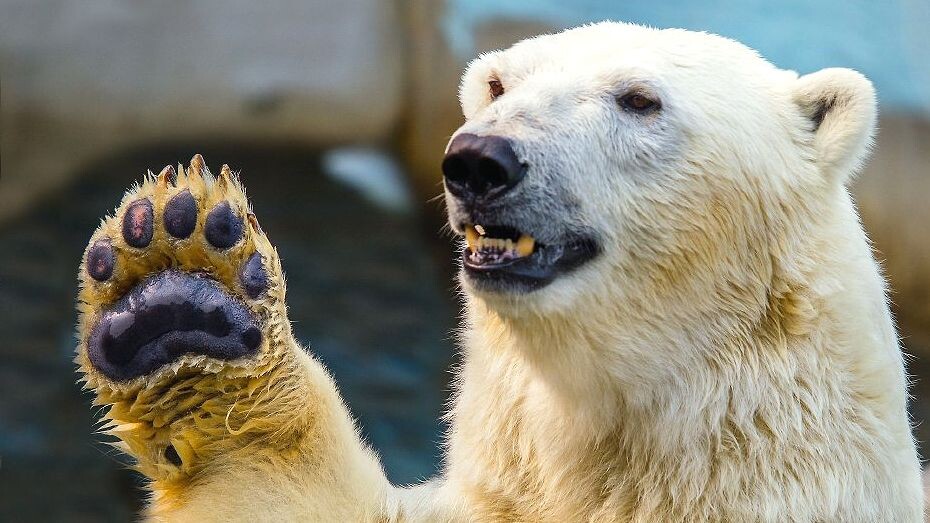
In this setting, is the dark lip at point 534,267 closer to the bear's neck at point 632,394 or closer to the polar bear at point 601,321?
the polar bear at point 601,321

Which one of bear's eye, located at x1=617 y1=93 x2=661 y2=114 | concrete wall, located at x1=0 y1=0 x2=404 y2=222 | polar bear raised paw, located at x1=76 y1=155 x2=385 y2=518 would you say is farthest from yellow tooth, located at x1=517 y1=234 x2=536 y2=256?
→ concrete wall, located at x1=0 y1=0 x2=404 y2=222

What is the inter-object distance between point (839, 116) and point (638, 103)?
1.56 ft

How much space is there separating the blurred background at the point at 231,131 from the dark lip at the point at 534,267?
4.58 metres

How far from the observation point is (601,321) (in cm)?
224

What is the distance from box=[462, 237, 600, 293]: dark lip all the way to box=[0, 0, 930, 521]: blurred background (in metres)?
4.58

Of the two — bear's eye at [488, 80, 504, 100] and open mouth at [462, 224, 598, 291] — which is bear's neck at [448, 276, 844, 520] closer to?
open mouth at [462, 224, 598, 291]

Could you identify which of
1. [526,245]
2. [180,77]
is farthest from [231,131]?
[526,245]

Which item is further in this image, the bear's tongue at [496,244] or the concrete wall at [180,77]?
the concrete wall at [180,77]

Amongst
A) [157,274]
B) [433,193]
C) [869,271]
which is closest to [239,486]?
[157,274]

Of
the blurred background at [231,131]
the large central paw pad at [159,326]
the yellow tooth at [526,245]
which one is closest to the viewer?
the large central paw pad at [159,326]

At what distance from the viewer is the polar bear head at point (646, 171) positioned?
6.98 ft

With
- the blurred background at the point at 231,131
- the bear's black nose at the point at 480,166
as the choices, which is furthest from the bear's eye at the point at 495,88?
the blurred background at the point at 231,131

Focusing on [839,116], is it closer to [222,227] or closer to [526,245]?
[526,245]

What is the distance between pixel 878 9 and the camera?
24.4 feet
